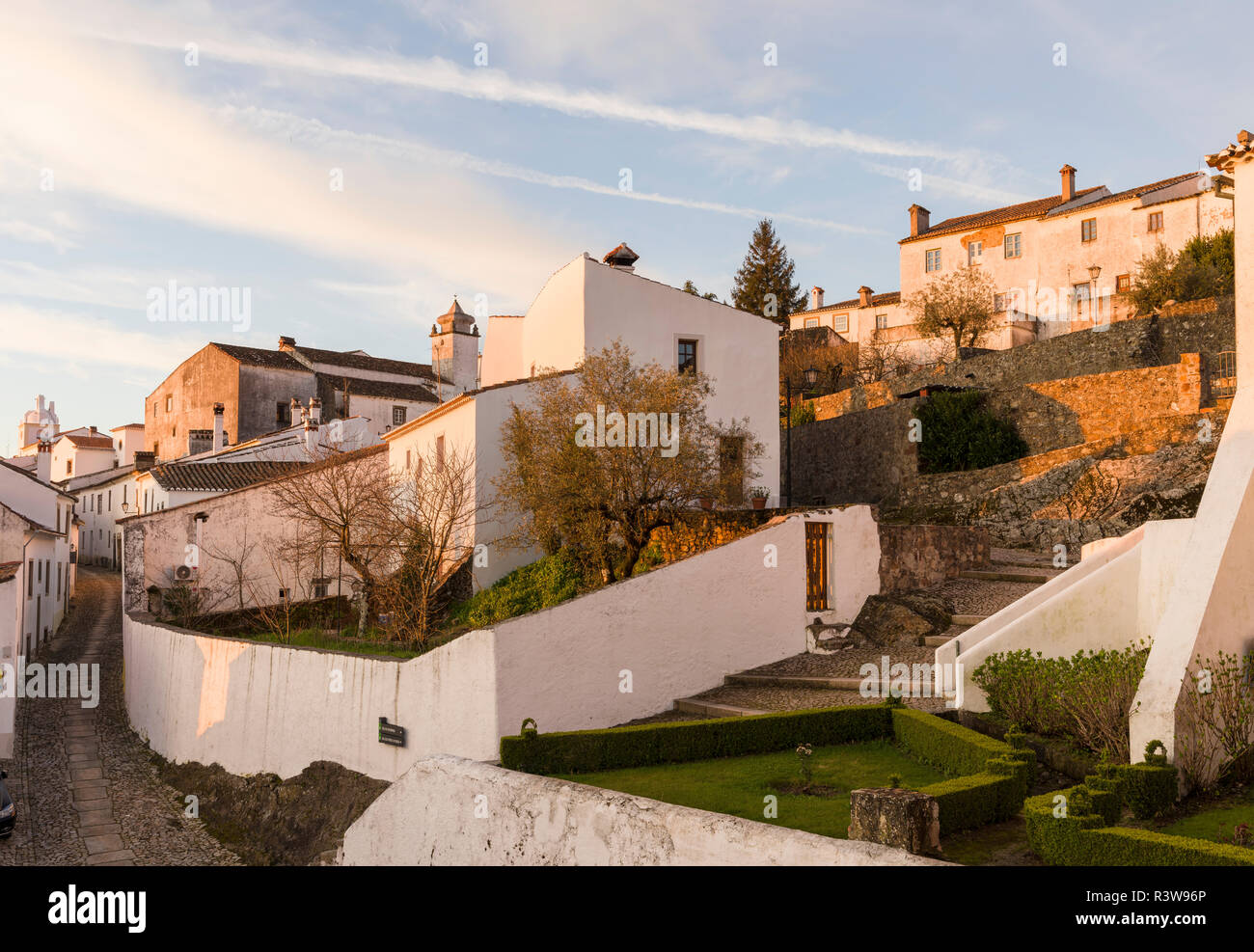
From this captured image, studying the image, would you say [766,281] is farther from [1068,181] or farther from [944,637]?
[944,637]

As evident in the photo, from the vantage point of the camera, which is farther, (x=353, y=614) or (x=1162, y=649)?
(x=353, y=614)

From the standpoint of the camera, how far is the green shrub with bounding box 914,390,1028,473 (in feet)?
88.4

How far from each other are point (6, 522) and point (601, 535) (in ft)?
60.8

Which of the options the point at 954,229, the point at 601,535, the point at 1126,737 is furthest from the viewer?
the point at 954,229

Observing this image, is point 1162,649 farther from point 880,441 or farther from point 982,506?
point 880,441

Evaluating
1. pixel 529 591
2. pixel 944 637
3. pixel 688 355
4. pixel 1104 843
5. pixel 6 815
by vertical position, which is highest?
pixel 688 355

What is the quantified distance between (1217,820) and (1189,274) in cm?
2982

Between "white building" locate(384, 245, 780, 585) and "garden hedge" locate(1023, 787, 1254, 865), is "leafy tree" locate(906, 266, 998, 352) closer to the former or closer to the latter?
"white building" locate(384, 245, 780, 585)

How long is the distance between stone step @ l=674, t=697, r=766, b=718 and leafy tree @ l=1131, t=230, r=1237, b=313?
25453mm

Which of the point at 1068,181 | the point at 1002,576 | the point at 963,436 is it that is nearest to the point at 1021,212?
the point at 1068,181

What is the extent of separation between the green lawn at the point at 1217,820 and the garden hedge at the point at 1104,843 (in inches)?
21.2

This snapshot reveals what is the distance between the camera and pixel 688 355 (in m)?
22.5

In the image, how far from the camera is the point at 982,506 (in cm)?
2352
